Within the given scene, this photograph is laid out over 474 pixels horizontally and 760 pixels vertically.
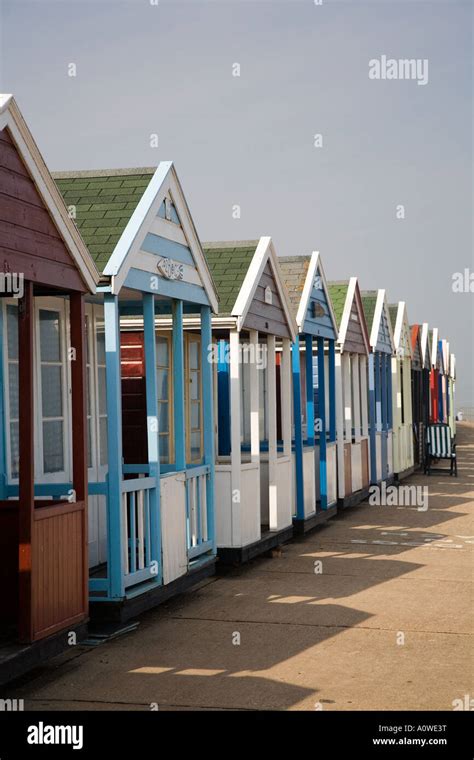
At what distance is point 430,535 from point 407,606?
465 cm

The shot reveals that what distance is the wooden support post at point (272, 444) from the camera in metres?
12.1

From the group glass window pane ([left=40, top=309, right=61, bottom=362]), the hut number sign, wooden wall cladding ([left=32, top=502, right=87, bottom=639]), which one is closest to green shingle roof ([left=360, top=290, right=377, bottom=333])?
the hut number sign

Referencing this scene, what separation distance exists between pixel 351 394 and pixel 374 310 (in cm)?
313

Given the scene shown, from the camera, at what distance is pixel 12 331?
8.37 m

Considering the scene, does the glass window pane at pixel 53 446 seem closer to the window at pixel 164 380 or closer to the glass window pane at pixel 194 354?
the window at pixel 164 380

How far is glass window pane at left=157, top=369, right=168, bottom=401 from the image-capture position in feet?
39.6

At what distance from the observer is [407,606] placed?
920 centimetres

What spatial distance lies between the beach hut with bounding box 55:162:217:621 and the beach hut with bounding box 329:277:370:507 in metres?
6.17

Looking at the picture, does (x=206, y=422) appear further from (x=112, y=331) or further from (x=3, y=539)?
(x=3, y=539)

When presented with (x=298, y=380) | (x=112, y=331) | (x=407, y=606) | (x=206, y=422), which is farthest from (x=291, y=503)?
(x=112, y=331)

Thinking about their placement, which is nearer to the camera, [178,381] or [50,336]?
[50,336]

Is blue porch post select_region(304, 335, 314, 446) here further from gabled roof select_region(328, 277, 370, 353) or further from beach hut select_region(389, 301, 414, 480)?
beach hut select_region(389, 301, 414, 480)

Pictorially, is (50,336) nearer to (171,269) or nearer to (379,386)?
(171,269)

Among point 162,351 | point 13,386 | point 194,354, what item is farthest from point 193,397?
point 13,386
